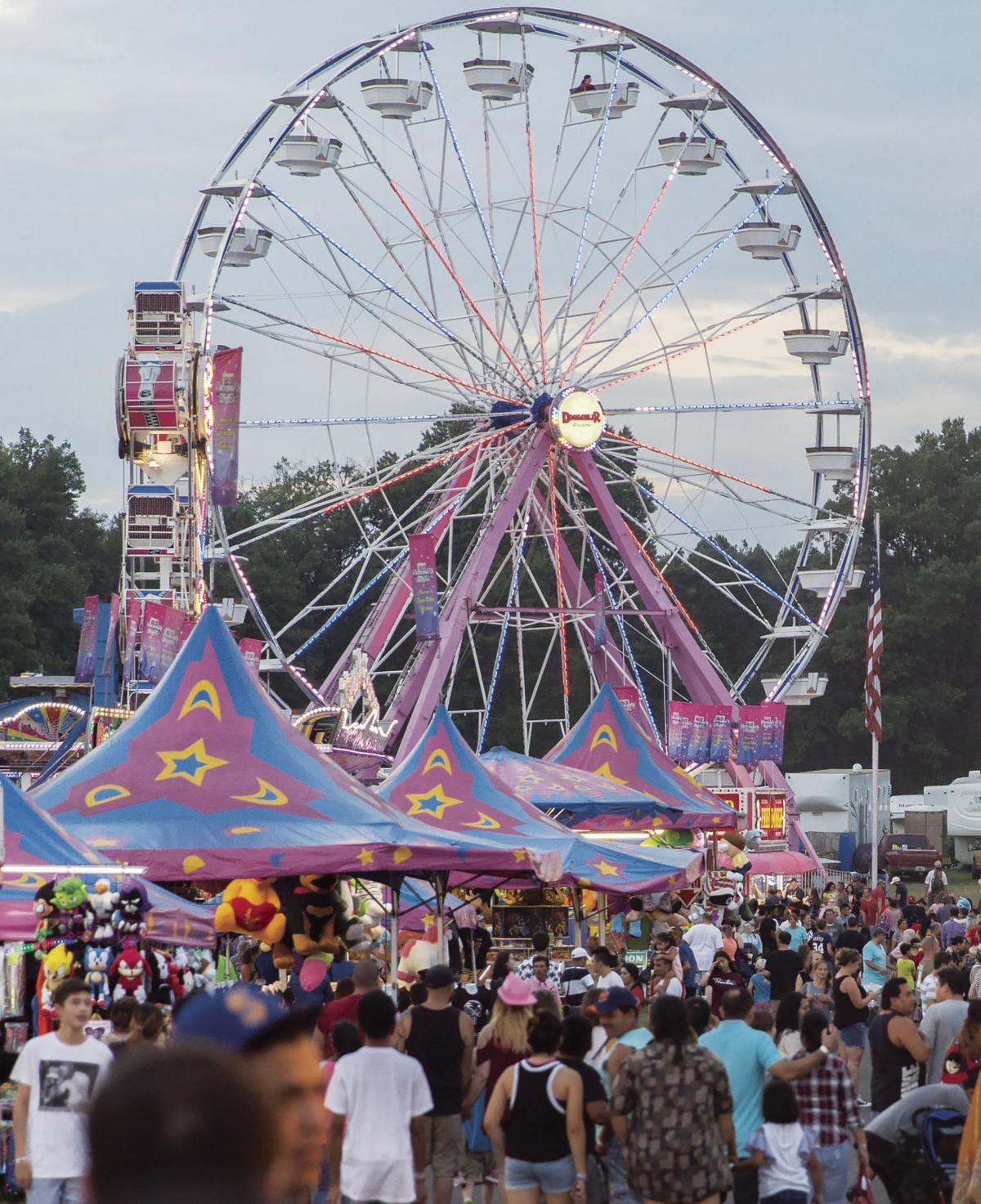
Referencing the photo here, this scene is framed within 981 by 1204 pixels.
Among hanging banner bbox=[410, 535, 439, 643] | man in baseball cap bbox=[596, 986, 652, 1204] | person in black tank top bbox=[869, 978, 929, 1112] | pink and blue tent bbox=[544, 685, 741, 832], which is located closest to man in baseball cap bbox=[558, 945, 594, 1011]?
person in black tank top bbox=[869, 978, 929, 1112]

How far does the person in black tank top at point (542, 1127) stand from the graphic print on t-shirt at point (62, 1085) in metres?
1.55

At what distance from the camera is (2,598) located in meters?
59.0

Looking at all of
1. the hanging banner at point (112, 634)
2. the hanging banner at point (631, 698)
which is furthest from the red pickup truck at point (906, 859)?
the hanging banner at point (112, 634)

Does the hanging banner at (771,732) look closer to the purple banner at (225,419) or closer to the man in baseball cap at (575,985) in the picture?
the purple banner at (225,419)

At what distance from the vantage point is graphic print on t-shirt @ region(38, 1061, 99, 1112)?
7480mm

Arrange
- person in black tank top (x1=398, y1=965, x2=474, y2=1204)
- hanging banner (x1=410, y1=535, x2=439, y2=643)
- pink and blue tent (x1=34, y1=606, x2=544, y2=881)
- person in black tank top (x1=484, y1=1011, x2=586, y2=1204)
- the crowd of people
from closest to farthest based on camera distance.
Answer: the crowd of people
person in black tank top (x1=484, y1=1011, x2=586, y2=1204)
person in black tank top (x1=398, y1=965, x2=474, y2=1204)
pink and blue tent (x1=34, y1=606, x2=544, y2=881)
hanging banner (x1=410, y1=535, x2=439, y2=643)

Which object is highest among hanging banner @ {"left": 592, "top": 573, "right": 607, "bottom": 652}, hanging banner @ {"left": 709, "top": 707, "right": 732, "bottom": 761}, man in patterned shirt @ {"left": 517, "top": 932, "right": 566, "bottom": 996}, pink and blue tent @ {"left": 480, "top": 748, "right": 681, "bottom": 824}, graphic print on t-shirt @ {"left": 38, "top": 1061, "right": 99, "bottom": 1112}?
hanging banner @ {"left": 592, "top": 573, "right": 607, "bottom": 652}

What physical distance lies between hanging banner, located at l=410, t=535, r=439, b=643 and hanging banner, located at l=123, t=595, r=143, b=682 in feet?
14.6

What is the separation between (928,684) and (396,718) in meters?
46.3

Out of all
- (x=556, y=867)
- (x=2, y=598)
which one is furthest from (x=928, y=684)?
(x=556, y=867)

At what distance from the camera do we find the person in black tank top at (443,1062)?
29.6 feet

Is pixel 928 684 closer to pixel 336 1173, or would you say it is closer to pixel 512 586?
pixel 512 586

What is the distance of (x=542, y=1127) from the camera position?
7953 millimetres

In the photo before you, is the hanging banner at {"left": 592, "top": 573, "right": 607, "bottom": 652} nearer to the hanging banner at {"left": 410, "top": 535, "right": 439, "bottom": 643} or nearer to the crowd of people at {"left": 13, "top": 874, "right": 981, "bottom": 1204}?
the hanging banner at {"left": 410, "top": 535, "right": 439, "bottom": 643}
